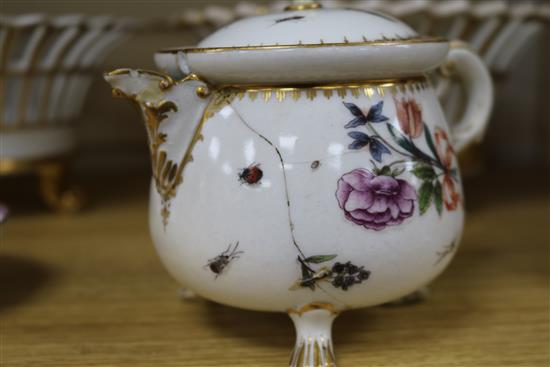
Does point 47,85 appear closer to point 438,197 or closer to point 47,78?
point 47,78

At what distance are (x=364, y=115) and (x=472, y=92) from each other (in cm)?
18

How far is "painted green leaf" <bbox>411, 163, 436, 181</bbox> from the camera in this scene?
44 centimetres

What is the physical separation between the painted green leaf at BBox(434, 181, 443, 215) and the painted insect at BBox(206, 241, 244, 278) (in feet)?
0.46

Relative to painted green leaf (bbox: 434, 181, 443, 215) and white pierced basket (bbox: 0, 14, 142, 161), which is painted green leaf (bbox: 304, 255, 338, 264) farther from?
white pierced basket (bbox: 0, 14, 142, 161)

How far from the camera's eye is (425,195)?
44cm

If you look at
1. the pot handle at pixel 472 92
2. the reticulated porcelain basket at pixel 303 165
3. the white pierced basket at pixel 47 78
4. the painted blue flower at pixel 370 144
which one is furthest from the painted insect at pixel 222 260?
the white pierced basket at pixel 47 78

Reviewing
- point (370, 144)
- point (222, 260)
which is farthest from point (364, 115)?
point (222, 260)

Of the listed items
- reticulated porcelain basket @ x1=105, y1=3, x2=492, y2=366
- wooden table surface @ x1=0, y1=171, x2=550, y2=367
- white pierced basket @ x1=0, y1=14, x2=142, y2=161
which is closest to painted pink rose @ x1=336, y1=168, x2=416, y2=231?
reticulated porcelain basket @ x1=105, y1=3, x2=492, y2=366

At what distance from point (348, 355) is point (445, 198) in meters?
0.13

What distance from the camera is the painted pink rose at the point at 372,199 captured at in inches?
16.3

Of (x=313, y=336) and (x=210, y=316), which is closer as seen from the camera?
(x=313, y=336)

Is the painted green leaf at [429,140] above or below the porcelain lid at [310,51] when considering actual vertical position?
below

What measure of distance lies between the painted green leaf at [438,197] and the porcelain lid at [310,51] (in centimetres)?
8

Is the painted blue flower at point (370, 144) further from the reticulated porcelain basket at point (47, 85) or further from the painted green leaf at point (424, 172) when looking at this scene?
the reticulated porcelain basket at point (47, 85)
